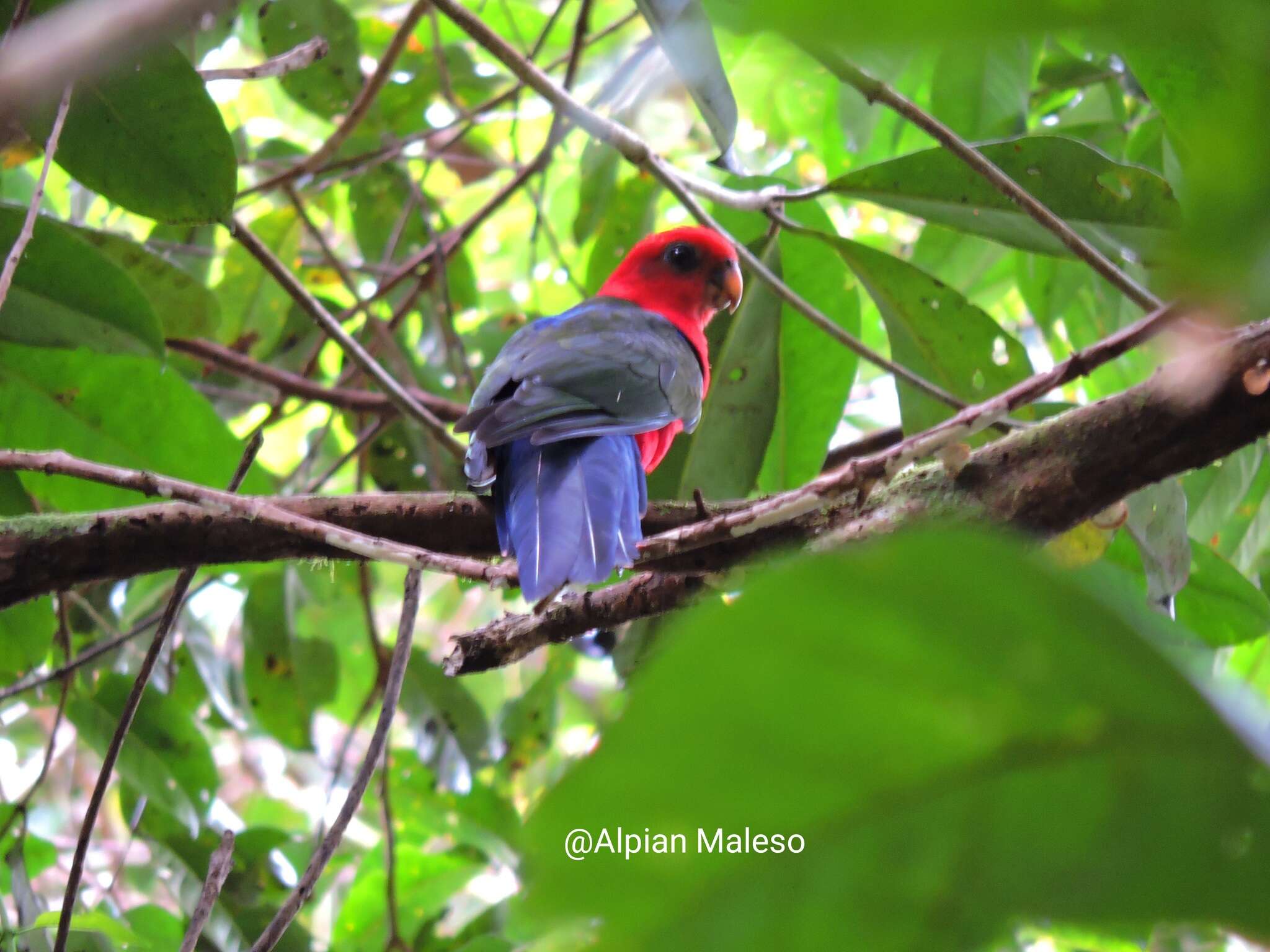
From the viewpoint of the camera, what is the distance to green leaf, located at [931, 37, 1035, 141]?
3.11 metres

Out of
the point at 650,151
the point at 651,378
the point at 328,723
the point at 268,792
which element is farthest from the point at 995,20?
the point at 328,723

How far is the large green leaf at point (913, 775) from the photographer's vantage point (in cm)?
52

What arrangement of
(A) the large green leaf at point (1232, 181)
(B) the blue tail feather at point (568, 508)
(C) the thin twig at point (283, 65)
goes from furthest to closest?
(C) the thin twig at point (283, 65) < (B) the blue tail feather at point (568, 508) < (A) the large green leaf at point (1232, 181)

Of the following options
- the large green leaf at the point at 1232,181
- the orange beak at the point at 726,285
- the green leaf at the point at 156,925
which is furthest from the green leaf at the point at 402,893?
the large green leaf at the point at 1232,181

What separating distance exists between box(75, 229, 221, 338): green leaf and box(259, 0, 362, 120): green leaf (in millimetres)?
966

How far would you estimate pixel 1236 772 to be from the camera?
22.0 inches

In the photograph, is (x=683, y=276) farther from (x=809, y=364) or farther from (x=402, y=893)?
(x=402, y=893)

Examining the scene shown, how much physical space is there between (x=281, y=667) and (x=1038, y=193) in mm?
2925

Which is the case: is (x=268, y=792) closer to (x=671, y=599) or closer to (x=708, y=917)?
(x=671, y=599)

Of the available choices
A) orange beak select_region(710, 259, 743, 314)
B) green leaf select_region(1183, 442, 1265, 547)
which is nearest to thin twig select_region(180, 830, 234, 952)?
green leaf select_region(1183, 442, 1265, 547)

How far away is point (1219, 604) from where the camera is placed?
2768 mm

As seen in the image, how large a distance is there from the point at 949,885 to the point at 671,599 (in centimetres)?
151

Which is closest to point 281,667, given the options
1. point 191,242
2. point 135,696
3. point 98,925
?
point 191,242

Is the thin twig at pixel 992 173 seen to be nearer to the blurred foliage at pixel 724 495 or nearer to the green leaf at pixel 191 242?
the blurred foliage at pixel 724 495
